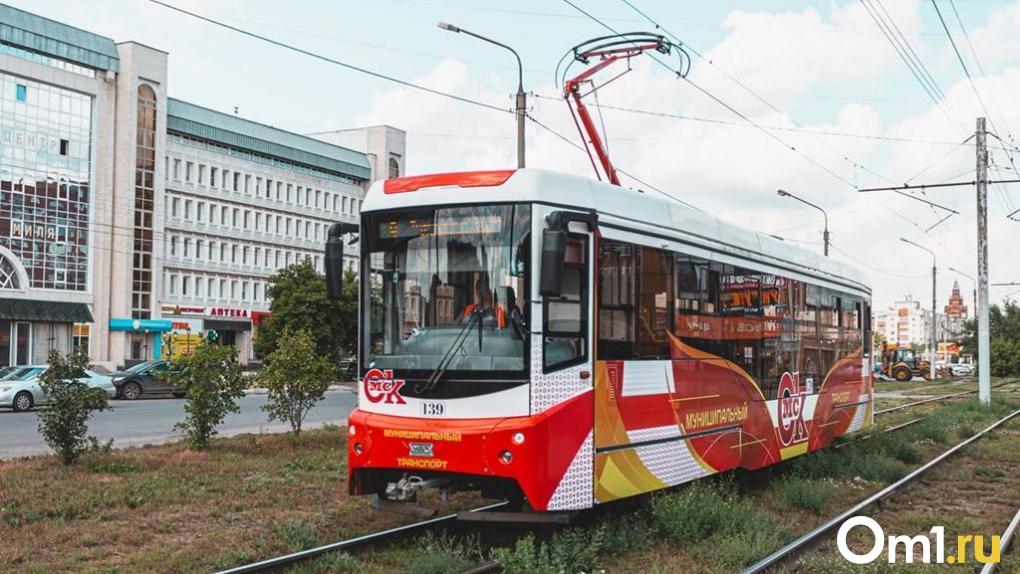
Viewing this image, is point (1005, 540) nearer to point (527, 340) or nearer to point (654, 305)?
point (654, 305)

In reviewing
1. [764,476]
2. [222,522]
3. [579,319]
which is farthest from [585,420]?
[764,476]

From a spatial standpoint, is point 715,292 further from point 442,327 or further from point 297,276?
point 297,276

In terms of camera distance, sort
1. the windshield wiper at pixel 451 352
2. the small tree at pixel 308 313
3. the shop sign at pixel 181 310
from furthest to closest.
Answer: the shop sign at pixel 181 310
the small tree at pixel 308 313
the windshield wiper at pixel 451 352

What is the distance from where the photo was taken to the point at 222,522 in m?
10.4

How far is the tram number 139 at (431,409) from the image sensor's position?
8.87 metres

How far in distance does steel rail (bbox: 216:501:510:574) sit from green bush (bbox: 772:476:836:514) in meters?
3.51

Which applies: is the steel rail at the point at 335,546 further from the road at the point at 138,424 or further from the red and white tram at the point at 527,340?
the road at the point at 138,424

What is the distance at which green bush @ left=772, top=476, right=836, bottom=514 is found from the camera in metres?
11.7

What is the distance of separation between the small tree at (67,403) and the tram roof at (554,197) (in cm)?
606

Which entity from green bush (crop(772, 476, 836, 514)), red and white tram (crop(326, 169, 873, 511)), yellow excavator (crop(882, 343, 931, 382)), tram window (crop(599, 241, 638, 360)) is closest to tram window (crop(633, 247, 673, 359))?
red and white tram (crop(326, 169, 873, 511))

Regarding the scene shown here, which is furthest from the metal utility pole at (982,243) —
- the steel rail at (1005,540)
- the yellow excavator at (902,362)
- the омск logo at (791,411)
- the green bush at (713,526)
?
the yellow excavator at (902,362)

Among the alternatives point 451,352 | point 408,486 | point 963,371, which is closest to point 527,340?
point 451,352

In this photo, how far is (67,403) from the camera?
13.7 m

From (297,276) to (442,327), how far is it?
53.0 m
